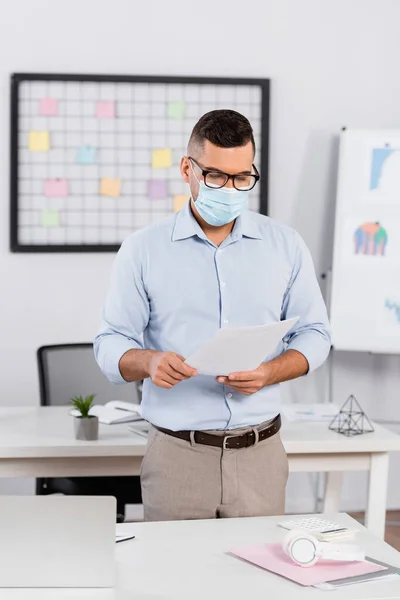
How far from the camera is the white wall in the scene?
4.09m

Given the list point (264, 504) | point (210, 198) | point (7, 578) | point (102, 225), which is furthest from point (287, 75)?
point (7, 578)

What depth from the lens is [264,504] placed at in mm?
2104

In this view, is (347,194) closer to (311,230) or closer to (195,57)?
(311,230)

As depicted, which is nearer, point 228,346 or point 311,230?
point 228,346

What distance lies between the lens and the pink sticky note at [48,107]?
408 cm

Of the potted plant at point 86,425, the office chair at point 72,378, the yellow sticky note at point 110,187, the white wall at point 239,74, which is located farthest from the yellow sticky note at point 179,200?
the potted plant at point 86,425

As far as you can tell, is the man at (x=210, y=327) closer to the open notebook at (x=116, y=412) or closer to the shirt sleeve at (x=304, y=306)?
the shirt sleeve at (x=304, y=306)

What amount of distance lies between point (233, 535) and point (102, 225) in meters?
2.51

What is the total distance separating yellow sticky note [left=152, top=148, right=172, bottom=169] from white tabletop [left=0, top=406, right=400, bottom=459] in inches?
58.8

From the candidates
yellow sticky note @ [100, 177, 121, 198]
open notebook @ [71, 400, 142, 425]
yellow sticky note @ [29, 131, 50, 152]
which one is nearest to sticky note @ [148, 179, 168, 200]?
yellow sticky note @ [100, 177, 121, 198]

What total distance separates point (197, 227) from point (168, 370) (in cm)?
39

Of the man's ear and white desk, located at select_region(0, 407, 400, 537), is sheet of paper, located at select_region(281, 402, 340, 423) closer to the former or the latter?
white desk, located at select_region(0, 407, 400, 537)

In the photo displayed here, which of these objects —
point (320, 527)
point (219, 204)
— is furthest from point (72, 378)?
point (320, 527)

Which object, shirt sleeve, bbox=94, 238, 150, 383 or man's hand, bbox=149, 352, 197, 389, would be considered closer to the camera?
man's hand, bbox=149, 352, 197, 389
